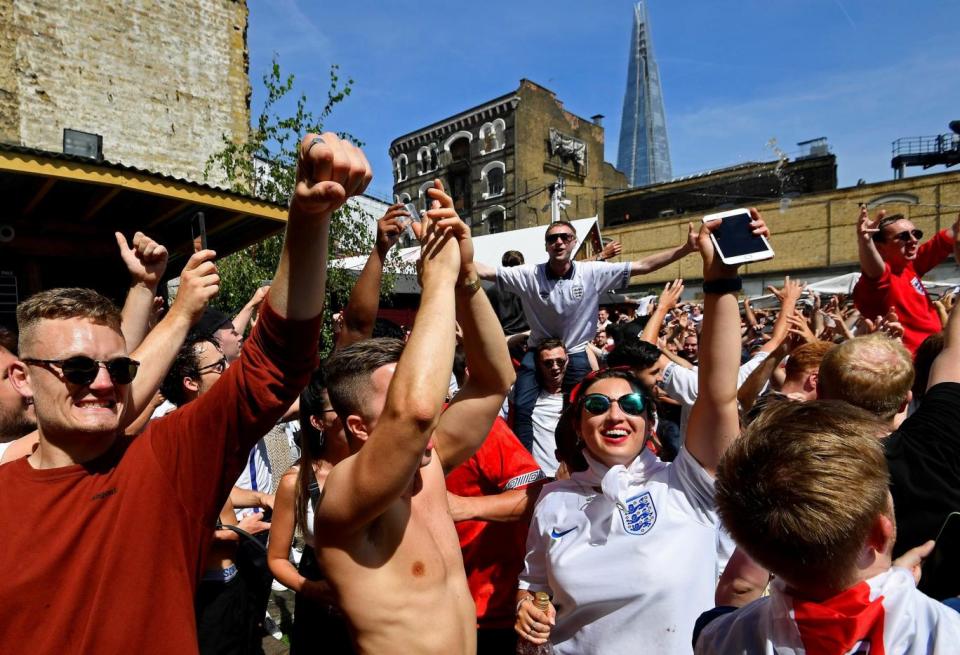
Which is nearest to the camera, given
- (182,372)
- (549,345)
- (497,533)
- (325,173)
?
(325,173)

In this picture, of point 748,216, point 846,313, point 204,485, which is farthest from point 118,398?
point 846,313

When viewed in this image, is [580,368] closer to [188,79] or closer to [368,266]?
[368,266]

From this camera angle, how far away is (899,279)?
4758mm

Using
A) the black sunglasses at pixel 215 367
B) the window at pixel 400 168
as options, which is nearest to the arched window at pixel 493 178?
the window at pixel 400 168

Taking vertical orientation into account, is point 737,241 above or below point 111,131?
below

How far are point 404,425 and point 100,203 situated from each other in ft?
23.5

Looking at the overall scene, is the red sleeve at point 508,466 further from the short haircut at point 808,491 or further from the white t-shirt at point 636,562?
the short haircut at point 808,491

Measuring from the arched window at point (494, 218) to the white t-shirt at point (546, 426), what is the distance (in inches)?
1555

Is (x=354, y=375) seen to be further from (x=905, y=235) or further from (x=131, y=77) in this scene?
(x=131, y=77)

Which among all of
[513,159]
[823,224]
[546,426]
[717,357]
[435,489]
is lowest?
[546,426]

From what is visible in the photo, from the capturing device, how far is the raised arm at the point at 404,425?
148cm

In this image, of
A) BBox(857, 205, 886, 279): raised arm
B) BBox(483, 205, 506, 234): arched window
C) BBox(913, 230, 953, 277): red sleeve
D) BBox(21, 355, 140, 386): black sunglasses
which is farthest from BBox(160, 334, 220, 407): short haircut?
BBox(483, 205, 506, 234): arched window

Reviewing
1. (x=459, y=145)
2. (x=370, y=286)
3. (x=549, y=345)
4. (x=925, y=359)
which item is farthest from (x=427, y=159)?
(x=925, y=359)

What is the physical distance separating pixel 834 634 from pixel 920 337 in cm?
458
